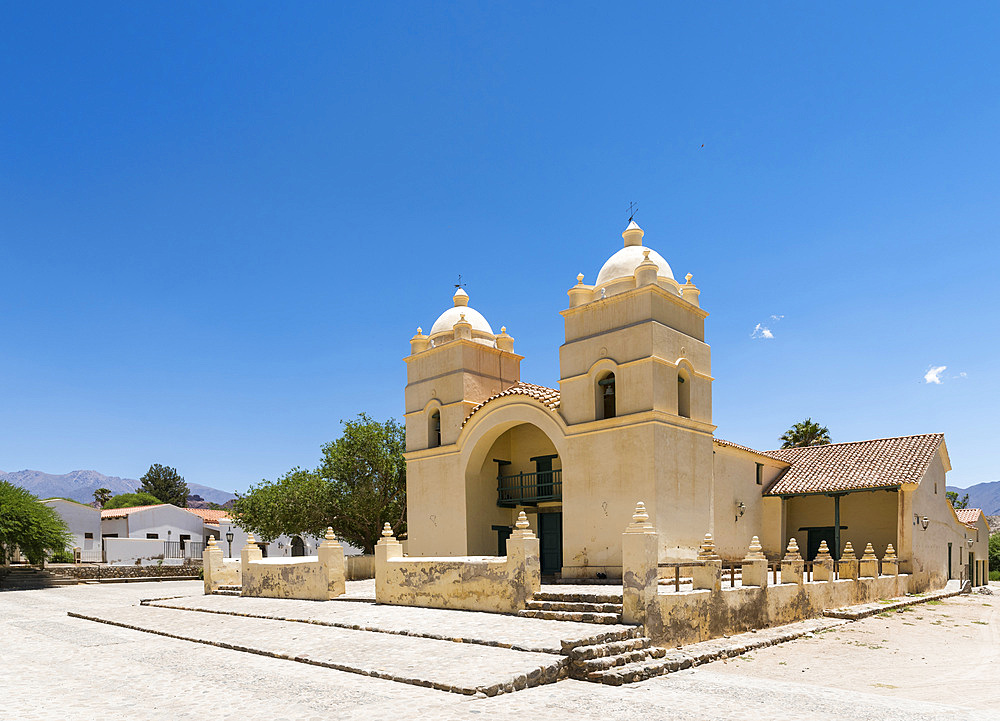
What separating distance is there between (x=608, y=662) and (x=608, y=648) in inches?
22.1

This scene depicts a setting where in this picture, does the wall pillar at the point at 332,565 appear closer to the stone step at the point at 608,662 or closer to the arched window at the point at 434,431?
the arched window at the point at 434,431

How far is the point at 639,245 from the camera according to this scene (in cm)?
2159

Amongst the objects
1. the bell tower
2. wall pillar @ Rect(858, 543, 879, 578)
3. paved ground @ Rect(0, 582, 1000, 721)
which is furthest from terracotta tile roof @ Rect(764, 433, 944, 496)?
the bell tower

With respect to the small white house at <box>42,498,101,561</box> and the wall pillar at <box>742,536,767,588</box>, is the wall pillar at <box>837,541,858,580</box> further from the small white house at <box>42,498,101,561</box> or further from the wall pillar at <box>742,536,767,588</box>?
the small white house at <box>42,498,101,561</box>

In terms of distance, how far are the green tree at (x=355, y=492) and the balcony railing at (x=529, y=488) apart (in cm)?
977

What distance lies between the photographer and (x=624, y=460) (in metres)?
18.3

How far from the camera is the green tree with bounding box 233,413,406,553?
31.6m

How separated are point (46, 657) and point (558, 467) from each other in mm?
13605

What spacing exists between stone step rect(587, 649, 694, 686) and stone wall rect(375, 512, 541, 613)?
3.54 metres

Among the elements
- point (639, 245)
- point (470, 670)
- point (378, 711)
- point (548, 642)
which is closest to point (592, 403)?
point (639, 245)

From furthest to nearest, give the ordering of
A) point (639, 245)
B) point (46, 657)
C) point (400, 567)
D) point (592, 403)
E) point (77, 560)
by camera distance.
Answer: point (77, 560), point (639, 245), point (592, 403), point (400, 567), point (46, 657)

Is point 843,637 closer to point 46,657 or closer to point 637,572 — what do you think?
point 637,572

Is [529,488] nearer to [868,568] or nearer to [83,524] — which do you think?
[868,568]

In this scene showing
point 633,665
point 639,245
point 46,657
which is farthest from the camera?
point 639,245
